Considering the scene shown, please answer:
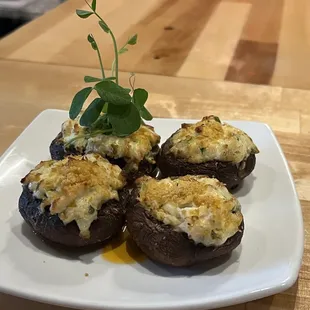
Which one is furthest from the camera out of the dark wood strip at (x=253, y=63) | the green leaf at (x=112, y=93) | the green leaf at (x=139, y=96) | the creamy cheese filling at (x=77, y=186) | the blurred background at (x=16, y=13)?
the blurred background at (x=16, y=13)

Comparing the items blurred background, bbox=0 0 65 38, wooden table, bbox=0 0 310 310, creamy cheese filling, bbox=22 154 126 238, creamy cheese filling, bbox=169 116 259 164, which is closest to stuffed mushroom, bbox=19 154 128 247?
creamy cheese filling, bbox=22 154 126 238

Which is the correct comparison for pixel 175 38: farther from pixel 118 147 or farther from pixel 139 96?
pixel 118 147

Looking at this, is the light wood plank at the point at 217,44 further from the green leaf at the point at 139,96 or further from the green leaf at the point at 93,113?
the green leaf at the point at 93,113

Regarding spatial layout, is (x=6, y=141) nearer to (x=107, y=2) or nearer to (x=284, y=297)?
(x=284, y=297)

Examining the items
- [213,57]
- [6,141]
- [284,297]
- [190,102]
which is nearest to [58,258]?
[284,297]

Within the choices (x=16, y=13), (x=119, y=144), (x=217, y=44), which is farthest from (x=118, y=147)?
(x=16, y=13)

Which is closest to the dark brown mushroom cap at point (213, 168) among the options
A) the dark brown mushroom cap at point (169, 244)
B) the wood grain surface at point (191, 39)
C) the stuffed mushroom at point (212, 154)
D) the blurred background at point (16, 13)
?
the stuffed mushroom at point (212, 154)

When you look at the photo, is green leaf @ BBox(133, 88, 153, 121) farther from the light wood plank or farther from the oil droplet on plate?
the light wood plank
